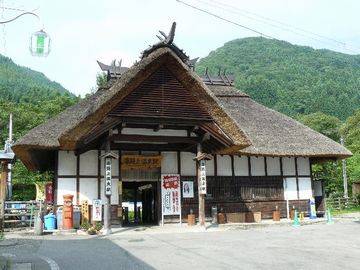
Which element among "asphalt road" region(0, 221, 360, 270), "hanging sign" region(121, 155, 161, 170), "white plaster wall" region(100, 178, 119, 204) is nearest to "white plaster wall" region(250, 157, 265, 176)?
"hanging sign" region(121, 155, 161, 170)

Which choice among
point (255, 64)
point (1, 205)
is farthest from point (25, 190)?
point (255, 64)

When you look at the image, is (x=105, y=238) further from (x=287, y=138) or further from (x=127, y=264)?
(x=287, y=138)

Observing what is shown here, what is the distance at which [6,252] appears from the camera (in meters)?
9.52

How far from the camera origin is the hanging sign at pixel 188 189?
16.9 metres

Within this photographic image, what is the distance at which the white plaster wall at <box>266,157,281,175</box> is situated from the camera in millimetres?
18562

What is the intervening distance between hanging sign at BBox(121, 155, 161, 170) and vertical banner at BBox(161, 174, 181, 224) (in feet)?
2.09

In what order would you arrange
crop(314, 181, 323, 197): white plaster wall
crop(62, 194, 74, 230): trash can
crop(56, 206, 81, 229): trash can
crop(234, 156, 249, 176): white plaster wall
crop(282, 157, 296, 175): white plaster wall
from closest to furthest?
crop(62, 194, 74, 230): trash can
crop(56, 206, 81, 229): trash can
crop(234, 156, 249, 176): white plaster wall
crop(282, 157, 296, 175): white plaster wall
crop(314, 181, 323, 197): white plaster wall

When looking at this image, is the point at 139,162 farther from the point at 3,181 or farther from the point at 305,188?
the point at 305,188

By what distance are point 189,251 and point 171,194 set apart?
24.5 feet

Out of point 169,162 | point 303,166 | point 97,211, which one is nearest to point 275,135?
point 303,166

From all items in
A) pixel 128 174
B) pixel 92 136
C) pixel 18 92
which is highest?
pixel 18 92

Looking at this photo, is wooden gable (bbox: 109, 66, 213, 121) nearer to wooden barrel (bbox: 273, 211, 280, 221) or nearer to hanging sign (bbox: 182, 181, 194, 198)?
hanging sign (bbox: 182, 181, 194, 198)

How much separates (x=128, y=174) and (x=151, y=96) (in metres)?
3.83

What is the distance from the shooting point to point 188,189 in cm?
1697
